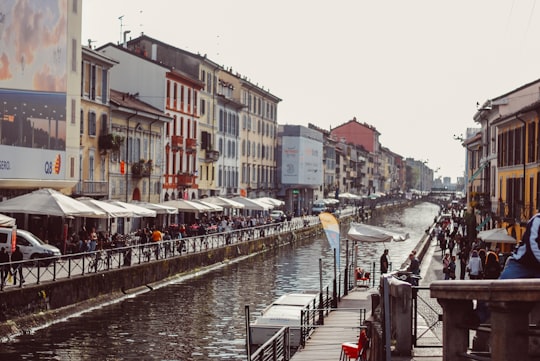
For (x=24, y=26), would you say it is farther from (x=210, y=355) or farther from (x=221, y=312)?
(x=210, y=355)

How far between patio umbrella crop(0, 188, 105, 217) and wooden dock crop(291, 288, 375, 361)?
10.7 metres

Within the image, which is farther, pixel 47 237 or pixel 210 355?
pixel 47 237

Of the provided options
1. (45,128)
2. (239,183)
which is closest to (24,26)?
(45,128)

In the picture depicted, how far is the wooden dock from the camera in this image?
18.9 m

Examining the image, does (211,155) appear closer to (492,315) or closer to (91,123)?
(91,123)

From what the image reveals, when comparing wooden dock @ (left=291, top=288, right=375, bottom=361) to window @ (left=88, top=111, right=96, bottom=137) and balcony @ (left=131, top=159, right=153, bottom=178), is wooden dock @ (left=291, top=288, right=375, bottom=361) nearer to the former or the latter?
window @ (left=88, top=111, right=96, bottom=137)

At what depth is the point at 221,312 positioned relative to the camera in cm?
3353

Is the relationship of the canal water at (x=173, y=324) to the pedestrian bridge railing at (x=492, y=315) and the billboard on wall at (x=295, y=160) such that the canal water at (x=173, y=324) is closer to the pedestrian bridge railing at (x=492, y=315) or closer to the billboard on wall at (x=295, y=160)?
the pedestrian bridge railing at (x=492, y=315)

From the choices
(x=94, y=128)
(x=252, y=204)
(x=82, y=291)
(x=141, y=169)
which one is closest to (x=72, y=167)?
(x=94, y=128)

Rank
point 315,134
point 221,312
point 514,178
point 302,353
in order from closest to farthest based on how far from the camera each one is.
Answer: point 302,353 → point 221,312 → point 514,178 → point 315,134

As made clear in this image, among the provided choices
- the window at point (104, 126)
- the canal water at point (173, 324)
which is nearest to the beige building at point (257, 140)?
the window at point (104, 126)

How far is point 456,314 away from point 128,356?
18826mm

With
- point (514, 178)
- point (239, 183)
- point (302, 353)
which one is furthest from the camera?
point (239, 183)

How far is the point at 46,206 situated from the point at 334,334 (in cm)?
1492
